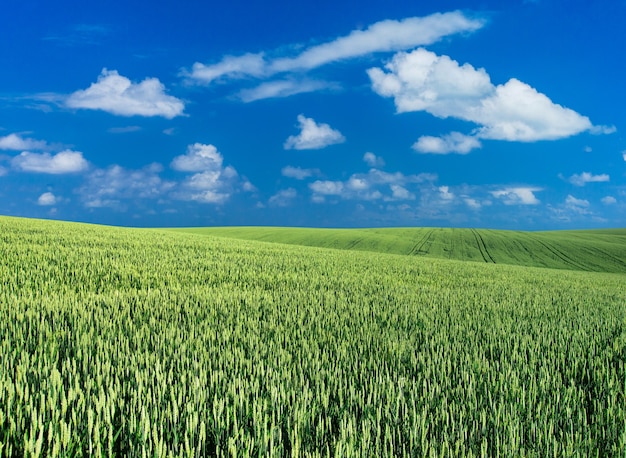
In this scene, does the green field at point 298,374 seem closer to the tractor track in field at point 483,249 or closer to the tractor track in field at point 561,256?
the tractor track in field at point 483,249

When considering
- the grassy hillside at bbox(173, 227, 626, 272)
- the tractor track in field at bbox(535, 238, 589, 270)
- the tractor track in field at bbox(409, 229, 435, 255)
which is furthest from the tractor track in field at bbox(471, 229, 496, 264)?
the tractor track in field at bbox(535, 238, 589, 270)

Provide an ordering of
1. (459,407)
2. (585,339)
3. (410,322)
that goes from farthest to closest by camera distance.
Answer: (410,322) < (585,339) < (459,407)

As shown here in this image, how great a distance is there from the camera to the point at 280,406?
2740mm

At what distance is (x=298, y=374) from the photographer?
3.51 metres

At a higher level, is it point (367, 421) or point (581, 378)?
point (367, 421)

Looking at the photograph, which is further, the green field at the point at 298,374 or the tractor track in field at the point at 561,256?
the tractor track in field at the point at 561,256

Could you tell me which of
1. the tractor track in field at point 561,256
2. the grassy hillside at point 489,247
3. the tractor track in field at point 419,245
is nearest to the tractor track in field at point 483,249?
the grassy hillside at point 489,247

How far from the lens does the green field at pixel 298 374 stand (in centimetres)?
238

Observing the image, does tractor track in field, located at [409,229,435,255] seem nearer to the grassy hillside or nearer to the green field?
the grassy hillside

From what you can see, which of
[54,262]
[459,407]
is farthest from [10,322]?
[54,262]

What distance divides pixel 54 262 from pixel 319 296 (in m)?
7.66

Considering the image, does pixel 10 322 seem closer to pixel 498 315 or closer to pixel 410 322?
pixel 410 322

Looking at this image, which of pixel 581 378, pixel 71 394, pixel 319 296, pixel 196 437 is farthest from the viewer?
pixel 319 296

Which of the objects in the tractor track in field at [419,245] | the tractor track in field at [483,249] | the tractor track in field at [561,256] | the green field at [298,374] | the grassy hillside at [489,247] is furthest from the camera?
the tractor track in field at [419,245]
